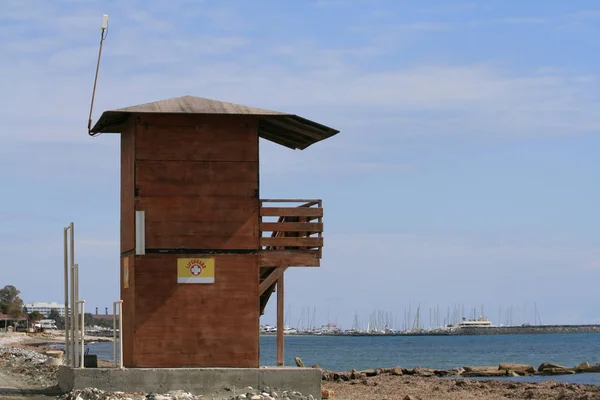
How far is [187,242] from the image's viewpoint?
2094 centimetres

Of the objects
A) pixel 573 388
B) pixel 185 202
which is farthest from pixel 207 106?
pixel 573 388

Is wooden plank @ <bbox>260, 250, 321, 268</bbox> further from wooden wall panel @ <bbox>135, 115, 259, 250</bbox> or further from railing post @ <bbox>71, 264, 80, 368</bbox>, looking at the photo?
railing post @ <bbox>71, 264, 80, 368</bbox>

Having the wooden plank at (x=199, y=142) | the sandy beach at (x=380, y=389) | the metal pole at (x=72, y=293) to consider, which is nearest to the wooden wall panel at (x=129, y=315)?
the metal pole at (x=72, y=293)

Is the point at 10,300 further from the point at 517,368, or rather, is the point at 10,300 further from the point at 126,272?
the point at 126,272

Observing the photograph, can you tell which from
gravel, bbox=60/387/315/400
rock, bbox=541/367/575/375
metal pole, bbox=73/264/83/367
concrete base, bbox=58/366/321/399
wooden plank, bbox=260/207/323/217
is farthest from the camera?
rock, bbox=541/367/575/375

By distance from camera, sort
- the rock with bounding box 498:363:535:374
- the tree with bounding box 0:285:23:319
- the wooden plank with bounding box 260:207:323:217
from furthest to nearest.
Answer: the tree with bounding box 0:285:23:319, the rock with bounding box 498:363:535:374, the wooden plank with bounding box 260:207:323:217

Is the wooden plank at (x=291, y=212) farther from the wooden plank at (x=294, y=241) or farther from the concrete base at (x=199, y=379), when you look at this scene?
the concrete base at (x=199, y=379)

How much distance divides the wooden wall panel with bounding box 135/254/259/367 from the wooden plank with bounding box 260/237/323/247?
64cm

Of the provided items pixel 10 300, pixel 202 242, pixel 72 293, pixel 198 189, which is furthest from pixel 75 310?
pixel 10 300

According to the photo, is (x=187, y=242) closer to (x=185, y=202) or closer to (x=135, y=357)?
(x=185, y=202)

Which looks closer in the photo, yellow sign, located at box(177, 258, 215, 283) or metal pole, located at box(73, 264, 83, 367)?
yellow sign, located at box(177, 258, 215, 283)

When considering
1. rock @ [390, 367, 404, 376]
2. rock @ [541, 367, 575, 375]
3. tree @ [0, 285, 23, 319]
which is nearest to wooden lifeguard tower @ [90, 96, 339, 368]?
rock @ [390, 367, 404, 376]

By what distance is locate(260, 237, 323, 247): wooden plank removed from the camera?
21406 millimetres

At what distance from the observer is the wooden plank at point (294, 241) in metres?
21.4
